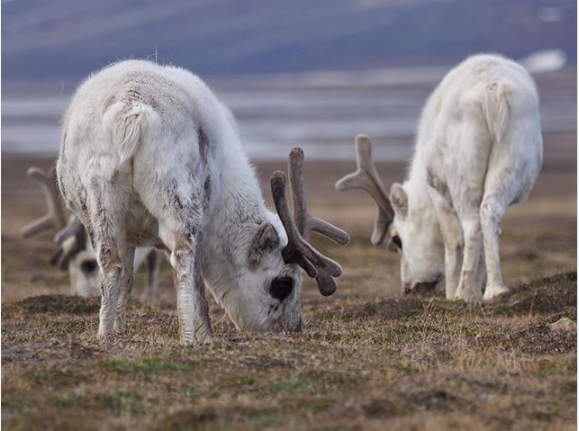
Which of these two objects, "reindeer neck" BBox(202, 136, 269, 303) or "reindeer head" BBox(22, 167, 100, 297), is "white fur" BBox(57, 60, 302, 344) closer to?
"reindeer neck" BBox(202, 136, 269, 303)

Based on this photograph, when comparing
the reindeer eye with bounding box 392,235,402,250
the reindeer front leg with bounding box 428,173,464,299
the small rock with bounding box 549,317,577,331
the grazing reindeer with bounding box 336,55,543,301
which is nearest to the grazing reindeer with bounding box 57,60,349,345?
the small rock with bounding box 549,317,577,331

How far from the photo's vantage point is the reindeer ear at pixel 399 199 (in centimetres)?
1572

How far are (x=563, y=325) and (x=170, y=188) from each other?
3488 millimetres

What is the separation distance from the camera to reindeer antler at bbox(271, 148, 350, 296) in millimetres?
10508

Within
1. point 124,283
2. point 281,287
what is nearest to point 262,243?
point 281,287

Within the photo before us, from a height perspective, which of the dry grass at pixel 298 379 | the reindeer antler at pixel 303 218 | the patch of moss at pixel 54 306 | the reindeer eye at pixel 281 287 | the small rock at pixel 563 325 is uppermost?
the reindeer antler at pixel 303 218

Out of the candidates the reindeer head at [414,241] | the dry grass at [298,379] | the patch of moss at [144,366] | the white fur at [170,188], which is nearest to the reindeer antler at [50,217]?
the reindeer head at [414,241]

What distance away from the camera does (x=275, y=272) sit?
10562 millimetres

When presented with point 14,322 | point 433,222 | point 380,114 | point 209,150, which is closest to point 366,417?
point 209,150

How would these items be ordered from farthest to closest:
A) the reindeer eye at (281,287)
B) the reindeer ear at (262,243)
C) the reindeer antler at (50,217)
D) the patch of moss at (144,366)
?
the reindeer antler at (50,217) < the reindeer eye at (281,287) < the reindeer ear at (262,243) < the patch of moss at (144,366)

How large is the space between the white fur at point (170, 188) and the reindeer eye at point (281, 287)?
0.14 ft

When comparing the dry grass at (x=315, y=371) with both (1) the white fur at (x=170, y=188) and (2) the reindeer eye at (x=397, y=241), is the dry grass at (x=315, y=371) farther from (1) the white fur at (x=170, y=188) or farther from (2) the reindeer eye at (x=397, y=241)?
(2) the reindeer eye at (x=397, y=241)

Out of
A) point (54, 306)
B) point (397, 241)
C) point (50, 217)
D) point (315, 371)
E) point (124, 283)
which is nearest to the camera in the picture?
point (315, 371)

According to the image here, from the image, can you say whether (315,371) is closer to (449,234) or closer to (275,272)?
(275,272)
